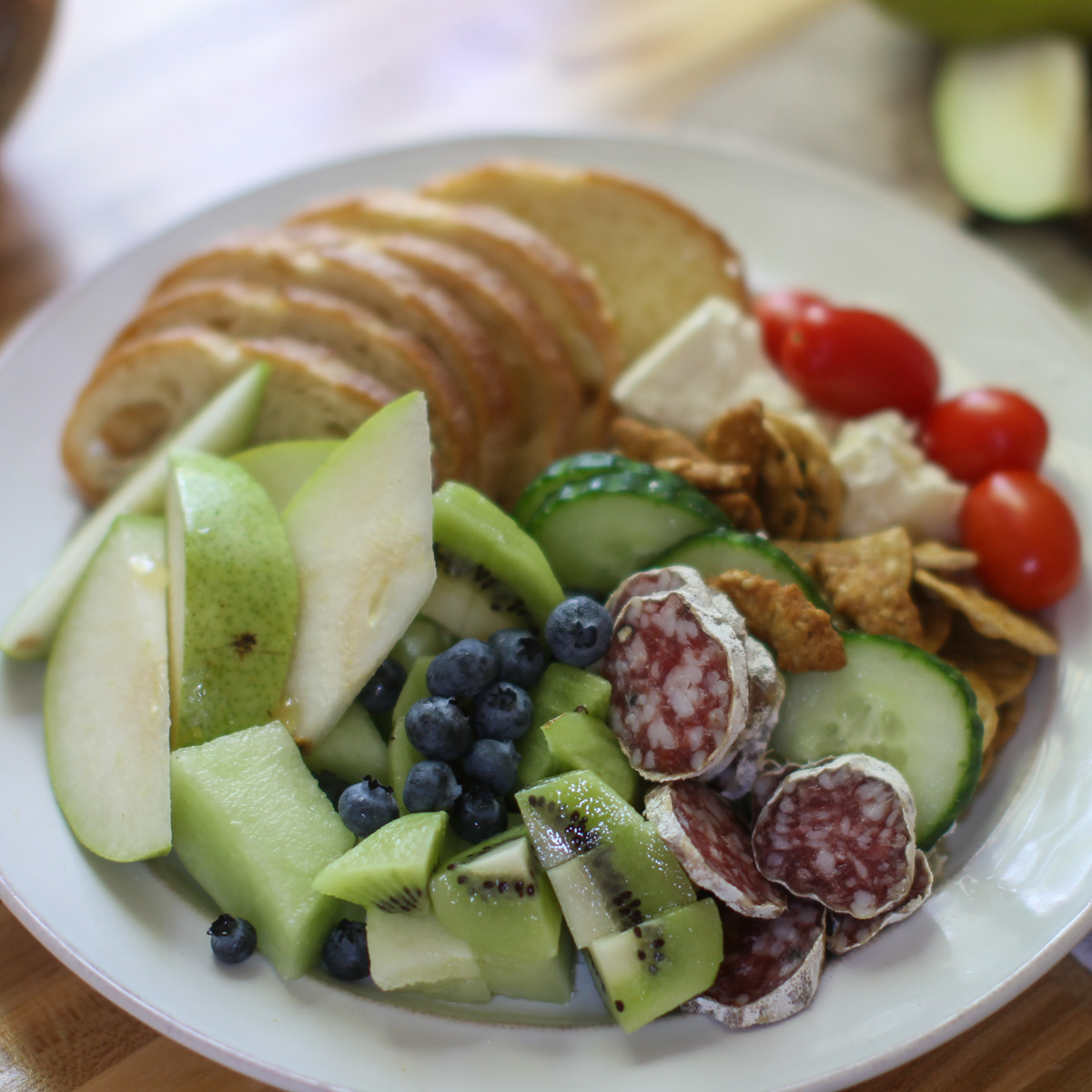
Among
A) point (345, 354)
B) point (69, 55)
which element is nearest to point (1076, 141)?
point (345, 354)

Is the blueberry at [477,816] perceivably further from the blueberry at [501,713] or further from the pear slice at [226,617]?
the pear slice at [226,617]

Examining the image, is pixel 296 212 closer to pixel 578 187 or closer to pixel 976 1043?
pixel 578 187

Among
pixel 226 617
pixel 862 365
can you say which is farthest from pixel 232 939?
pixel 862 365

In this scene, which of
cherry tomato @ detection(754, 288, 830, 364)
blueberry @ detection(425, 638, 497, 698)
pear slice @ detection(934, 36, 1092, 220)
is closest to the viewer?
blueberry @ detection(425, 638, 497, 698)

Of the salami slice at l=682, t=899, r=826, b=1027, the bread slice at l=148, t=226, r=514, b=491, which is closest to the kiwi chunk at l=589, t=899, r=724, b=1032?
the salami slice at l=682, t=899, r=826, b=1027

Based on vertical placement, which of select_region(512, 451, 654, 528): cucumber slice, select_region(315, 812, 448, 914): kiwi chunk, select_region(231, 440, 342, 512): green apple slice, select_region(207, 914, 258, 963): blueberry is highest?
select_region(231, 440, 342, 512): green apple slice

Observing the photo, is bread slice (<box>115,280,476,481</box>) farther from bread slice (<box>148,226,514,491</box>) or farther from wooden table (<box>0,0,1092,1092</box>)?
wooden table (<box>0,0,1092,1092</box>)
